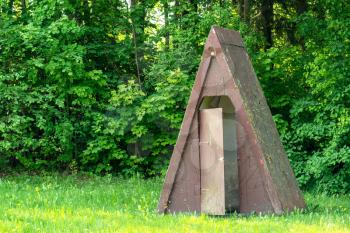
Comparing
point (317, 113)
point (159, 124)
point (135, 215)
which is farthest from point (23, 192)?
point (317, 113)

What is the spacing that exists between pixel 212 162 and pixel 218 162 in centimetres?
14

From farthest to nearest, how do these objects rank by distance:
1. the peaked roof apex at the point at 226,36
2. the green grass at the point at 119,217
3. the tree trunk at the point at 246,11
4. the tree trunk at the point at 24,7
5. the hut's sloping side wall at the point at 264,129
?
the tree trunk at the point at 246,11 → the tree trunk at the point at 24,7 → the peaked roof apex at the point at 226,36 → the hut's sloping side wall at the point at 264,129 → the green grass at the point at 119,217

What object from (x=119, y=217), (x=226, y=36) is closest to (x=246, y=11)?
(x=226, y=36)

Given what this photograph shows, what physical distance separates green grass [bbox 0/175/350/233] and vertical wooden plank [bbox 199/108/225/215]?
1.25 ft

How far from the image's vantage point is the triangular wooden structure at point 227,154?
956cm

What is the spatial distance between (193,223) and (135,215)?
1.49 metres

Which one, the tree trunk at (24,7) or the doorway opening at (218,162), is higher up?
the tree trunk at (24,7)

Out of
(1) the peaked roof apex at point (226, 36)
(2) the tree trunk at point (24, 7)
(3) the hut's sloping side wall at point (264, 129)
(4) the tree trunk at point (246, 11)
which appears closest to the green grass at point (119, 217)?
(3) the hut's sloping side wall at point (264, 129)

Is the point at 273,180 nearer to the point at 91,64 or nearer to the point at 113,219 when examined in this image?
the point at 113,219

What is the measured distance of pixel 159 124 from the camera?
19.3m

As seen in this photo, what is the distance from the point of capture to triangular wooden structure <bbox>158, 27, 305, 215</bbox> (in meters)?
9.56

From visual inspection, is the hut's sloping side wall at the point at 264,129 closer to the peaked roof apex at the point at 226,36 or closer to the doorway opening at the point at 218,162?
the peaked roof apex at the point at 226,36

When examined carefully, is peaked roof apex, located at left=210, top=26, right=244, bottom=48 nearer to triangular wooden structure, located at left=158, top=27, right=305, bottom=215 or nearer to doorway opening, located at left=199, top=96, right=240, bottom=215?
triangular wooden structure, located at left=158, top=27, right=305, bottom=215

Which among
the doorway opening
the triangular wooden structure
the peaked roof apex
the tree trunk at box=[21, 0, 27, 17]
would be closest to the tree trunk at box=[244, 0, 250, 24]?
the tree trunk at box=[21, 0, 27, 17]
